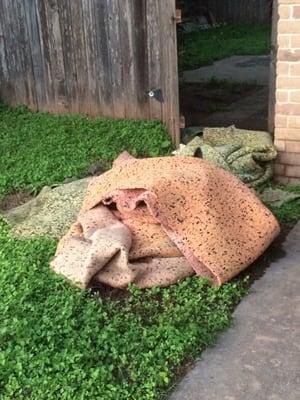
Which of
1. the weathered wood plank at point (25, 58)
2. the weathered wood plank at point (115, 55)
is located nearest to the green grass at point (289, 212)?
the weathered wood plank at point (115, 55)

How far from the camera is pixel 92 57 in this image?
705 cm

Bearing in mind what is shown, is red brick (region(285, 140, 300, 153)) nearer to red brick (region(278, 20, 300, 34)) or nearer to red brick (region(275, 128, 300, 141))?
red brick (region(275, 128, 300, 141))

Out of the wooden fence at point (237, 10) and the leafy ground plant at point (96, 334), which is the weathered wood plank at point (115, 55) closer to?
the leafy ground plant at point (96, 334)

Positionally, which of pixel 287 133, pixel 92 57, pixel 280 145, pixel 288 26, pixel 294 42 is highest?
pixel 288 26

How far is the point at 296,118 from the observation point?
5266 mm

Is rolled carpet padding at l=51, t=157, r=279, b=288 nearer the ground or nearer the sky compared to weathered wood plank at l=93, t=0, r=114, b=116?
nearer the ground

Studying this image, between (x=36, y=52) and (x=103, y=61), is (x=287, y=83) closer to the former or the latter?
(x=103, y=61)

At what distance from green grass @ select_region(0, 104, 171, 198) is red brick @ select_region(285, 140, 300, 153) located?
1.30 metres

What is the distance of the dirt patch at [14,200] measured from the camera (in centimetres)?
536

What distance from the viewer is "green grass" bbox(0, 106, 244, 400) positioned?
290 centimetres

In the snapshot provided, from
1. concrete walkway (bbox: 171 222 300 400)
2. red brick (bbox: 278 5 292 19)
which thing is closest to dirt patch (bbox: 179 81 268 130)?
red brick (bbox: 278 5 292 19)

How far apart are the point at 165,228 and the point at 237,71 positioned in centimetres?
834

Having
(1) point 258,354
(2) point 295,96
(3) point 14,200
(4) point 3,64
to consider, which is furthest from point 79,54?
(1) point 258,354

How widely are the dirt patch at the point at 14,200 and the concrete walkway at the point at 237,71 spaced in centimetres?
561
